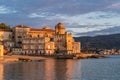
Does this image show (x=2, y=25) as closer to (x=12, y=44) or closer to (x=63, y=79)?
(x=12, y=44)

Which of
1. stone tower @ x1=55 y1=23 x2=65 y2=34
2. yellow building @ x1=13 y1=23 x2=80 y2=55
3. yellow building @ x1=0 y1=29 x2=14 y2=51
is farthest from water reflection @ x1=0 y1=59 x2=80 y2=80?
stone tower @ x1=55 y1=23 x2=65 y2=34

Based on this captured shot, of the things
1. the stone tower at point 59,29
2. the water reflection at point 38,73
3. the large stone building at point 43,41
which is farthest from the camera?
the stone tower at point 59,29

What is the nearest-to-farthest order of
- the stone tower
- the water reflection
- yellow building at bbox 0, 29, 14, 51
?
1. the water reflection
2. yellow building at bbox 0, 29, 14, 51
3. the stone tower

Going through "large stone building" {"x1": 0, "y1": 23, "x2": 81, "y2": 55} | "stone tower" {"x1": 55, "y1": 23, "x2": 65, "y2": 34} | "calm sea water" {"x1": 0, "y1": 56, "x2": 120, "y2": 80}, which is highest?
"stone tower" {"x1": 55, "y1": 23, "x2": 65, "y2": 34}

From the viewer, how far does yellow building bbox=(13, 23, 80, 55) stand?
4808 inches

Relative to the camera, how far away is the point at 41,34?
13162 centimetres

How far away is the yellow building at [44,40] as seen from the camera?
122125 millimetres

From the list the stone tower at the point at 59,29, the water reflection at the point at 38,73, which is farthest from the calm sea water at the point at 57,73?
the stone tower at the point at 59,29

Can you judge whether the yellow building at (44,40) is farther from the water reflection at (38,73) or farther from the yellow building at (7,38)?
the water reflection at (38,73)

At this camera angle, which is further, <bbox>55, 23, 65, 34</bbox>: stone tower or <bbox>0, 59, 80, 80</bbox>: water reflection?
<bbox>55, 23, 65, 34</bbox>: stone tower

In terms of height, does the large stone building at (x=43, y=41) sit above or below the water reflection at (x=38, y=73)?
above

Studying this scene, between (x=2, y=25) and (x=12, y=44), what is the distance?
17084 mm

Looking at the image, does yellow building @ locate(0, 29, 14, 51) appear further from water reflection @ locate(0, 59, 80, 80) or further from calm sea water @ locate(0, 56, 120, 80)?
water reflection @ locate(0, 59, 80, 80)

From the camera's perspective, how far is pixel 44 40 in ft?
397
